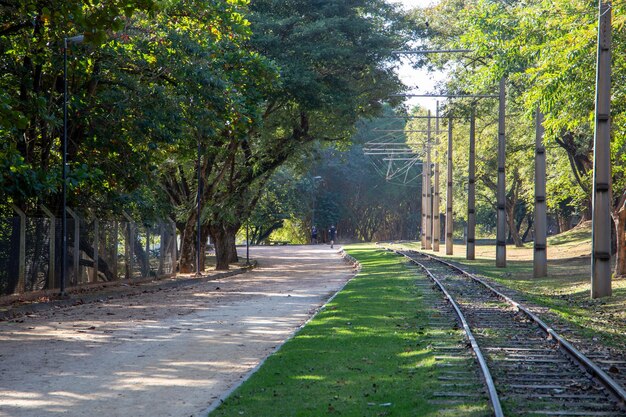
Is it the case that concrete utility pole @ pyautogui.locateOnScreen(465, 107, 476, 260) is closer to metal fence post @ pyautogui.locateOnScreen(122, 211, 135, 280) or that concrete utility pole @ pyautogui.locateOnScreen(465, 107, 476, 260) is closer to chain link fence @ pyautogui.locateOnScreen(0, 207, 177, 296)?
chain link fence @ pyautogui.locateOnScreen(0, 207, 177, 296)

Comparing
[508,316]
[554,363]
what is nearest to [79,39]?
[508,316]

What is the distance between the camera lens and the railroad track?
357 inches

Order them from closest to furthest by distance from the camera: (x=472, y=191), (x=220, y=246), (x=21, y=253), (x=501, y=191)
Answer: (x=21, y=253) → (x=501, y=191) → (x=472, y=191) → (x=220, y=246)

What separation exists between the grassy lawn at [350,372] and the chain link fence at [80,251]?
908 cm

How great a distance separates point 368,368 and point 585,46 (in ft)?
47.8

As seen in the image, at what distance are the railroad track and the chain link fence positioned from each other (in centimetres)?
1199

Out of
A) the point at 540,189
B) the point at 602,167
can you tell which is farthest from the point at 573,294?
the point at 540,189

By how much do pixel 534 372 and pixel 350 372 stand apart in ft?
7.87

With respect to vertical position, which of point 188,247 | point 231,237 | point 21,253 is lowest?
point 188,247

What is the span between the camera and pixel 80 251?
93.7ft

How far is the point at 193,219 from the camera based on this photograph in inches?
1652

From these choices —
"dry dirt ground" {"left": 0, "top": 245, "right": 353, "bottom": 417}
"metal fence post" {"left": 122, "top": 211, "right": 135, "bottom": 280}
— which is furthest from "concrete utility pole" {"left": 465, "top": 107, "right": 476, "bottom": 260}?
"dry dirt ground" {"left": 0, "top": 245, "right": 353, "bottom": 417}

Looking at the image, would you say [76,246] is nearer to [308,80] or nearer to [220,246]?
[308,80]

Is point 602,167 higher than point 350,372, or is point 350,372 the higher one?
point 602,167
